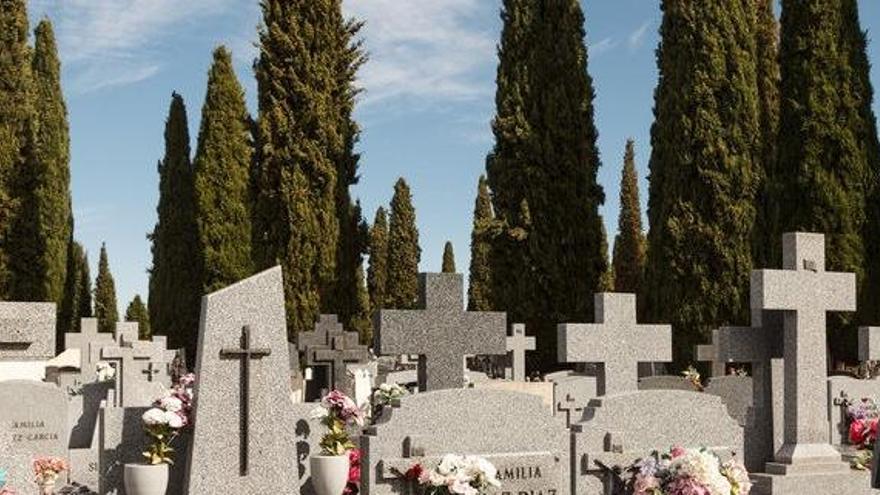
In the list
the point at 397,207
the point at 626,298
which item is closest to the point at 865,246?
the point at 626,298

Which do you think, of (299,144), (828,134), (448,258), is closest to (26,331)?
(828,134)

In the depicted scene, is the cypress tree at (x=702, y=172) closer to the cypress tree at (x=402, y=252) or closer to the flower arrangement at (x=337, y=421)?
the flower arrangement at (x=337, y=421)

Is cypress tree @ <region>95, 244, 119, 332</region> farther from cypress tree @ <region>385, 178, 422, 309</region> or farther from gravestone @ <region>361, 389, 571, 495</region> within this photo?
gravestone @ <region>361, 389, 571, 495</region>

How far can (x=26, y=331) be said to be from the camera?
7.48 meters

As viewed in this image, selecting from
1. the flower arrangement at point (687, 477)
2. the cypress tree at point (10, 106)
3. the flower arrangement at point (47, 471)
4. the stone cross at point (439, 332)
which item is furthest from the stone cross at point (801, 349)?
the cypress tree at point (10, 106)

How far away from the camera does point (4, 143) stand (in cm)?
2694

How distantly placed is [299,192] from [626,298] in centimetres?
1477

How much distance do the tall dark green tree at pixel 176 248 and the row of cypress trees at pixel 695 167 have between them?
40.4 feet

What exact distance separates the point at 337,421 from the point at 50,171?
2580cm

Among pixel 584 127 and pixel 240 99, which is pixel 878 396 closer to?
pixel 584 127

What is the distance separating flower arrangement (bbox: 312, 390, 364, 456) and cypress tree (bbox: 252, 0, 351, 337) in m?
15.1

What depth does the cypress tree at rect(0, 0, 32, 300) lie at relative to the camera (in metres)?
26.9

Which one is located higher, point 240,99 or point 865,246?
point 240,99

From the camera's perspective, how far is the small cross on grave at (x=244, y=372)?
8.38 m
